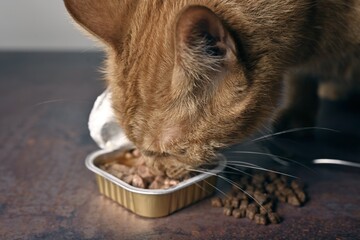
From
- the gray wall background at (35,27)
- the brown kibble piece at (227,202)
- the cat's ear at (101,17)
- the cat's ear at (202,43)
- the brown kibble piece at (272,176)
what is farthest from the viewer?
the gray wall background at (35,27)

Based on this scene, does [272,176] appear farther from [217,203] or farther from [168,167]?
[168,167]

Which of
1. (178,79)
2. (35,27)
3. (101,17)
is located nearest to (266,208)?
(178,79)

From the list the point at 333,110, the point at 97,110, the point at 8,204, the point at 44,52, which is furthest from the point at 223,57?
the point at 44,52

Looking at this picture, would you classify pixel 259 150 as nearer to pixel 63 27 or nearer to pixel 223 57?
pixel 223 57

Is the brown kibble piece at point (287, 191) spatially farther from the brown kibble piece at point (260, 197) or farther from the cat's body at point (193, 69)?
the cat's body at point (193, 69)

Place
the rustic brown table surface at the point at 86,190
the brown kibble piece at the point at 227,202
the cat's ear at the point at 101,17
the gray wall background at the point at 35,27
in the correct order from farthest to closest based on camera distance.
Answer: the gray wall background at the point at 35,27
the brown kibble piece at the point at 227,202
the rustic brown table surface at the point at 86,190
the cat's ear at the point at 101,17

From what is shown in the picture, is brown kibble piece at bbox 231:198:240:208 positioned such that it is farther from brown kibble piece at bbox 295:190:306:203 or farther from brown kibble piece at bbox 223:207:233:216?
brown kibble piece at bbox 295:190:306:203

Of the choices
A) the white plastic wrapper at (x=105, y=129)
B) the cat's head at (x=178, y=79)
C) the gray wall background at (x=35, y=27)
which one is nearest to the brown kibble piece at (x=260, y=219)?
the cat's head at (x=178, y=79)
